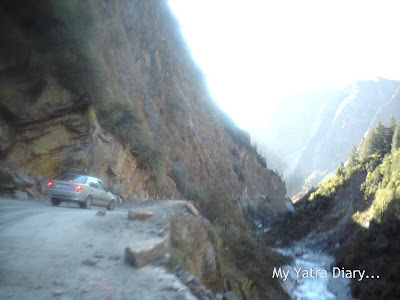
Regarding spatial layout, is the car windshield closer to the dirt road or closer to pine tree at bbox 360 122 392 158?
the dirt road

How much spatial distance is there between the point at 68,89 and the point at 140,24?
16.7 m

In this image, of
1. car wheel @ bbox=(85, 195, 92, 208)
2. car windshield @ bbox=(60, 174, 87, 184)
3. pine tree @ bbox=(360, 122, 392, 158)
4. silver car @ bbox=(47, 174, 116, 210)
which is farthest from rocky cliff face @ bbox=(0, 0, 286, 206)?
pine tree @ bbox=(360, 122, 392, 158)

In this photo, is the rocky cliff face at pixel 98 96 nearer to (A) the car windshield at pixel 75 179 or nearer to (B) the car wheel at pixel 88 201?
(A) the car windshield at pixel 75 179

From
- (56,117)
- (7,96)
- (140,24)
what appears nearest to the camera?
(7,96)

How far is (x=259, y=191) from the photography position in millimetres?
64062

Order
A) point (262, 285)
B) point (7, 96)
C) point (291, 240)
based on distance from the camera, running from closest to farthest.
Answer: point (262, 285) < point (7, 96) < point (291, 240)

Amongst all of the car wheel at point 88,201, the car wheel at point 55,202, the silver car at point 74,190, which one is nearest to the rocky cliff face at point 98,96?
the car wheel at point 55,202

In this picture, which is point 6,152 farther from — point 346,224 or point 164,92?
point 346,224

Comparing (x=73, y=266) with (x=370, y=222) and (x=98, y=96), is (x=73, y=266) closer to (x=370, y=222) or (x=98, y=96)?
(x=98, y=96)

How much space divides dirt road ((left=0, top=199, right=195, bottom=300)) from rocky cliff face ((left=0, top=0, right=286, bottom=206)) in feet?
22.1

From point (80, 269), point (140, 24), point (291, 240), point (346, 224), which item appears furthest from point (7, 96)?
point (291, 240)

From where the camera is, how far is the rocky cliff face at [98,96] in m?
11.0

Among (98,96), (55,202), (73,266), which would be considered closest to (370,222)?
(98,96)

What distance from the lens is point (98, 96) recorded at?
15547 mm
